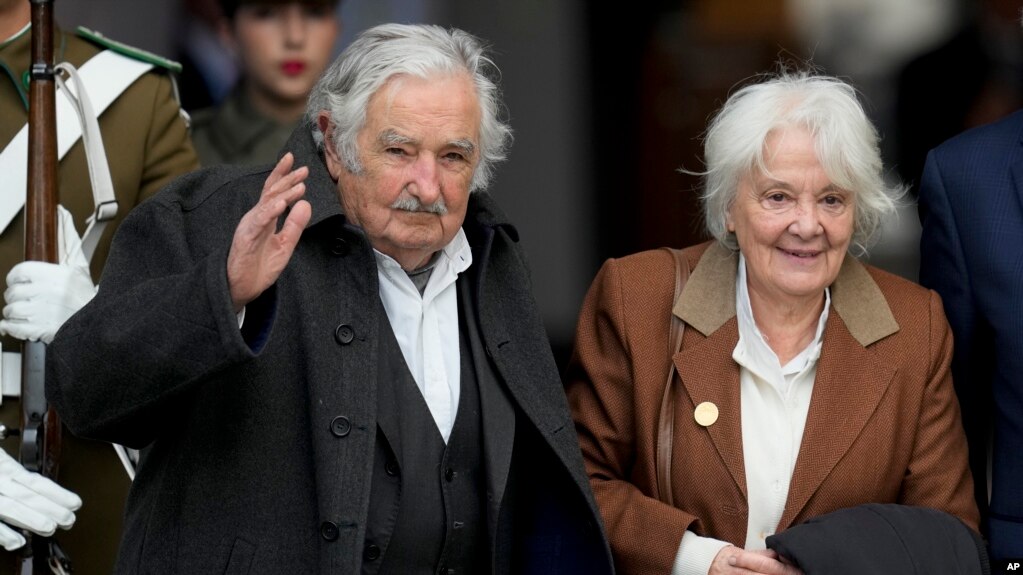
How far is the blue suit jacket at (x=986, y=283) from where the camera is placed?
330 cm

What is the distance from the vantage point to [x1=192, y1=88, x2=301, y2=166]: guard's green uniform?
465 cm

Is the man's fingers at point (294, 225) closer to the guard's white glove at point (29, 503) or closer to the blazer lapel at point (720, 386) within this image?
the guard's white glove at point (29, 503)

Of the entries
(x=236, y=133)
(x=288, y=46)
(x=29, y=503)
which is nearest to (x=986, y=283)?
(x=29, y=503)

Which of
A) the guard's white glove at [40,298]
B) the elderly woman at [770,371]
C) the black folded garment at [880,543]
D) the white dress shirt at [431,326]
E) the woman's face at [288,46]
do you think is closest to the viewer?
the white dress shirt at [431,326]

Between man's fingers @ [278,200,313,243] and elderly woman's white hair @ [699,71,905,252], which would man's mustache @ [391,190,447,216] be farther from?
elderly woman's white hair @ [699,71,905,252]

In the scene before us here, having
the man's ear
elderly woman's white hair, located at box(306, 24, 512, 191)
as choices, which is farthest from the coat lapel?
the man's ear

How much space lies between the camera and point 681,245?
525cm

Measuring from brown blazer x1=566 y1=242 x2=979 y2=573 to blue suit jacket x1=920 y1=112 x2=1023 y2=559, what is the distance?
0.08 meters

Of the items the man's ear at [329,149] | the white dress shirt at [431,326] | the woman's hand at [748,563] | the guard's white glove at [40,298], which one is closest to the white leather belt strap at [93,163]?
the guard's white glove at [40,298]

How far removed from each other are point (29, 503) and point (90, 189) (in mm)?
766

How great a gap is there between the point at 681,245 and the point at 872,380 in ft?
6.52

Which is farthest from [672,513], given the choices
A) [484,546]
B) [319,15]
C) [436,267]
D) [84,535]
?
[319,15]

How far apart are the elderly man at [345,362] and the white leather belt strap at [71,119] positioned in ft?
2.17

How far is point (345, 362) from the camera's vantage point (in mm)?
2795
